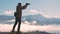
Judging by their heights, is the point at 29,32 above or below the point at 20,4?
below

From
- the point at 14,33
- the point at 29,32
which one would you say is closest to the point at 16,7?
the point at 14,33

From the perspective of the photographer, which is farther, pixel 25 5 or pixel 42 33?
pixel 42 33

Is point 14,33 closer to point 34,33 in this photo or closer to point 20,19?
point 20,19

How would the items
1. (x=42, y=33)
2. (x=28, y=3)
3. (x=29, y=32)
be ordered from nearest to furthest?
(x=28, y=3) → (x=29, y=32) → (x=42, y=33)

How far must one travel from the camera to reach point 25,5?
20.5m

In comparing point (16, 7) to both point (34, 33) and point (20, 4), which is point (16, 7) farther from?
point (34, 33)

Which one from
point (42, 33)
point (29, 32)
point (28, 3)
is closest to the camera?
point (28, 3)

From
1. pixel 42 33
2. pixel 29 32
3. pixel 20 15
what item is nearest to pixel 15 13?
pixel 20 15

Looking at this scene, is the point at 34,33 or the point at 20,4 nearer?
the point at 20,4

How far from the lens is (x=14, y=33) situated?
20.6 m

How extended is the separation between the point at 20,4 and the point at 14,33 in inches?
84.9

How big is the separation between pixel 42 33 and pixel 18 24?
7831 mm

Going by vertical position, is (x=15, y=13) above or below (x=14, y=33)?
above

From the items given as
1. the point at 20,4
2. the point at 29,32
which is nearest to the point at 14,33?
the point at 20,4
